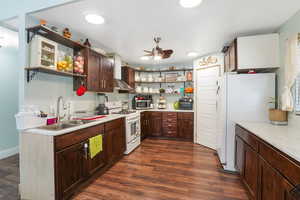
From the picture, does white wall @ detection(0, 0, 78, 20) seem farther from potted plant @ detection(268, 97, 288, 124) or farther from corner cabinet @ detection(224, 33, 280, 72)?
potted plant @ detection(268, 97, 288, 124)

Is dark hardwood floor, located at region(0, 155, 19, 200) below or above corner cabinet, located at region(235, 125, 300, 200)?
below


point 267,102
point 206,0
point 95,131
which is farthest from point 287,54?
point 95,131

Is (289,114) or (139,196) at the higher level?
(289,114)

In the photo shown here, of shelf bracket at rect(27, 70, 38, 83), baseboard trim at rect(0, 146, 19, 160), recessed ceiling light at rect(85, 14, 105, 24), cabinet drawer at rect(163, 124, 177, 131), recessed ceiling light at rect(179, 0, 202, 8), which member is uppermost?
recessed ceiling light at rect(85, 14, 105, 24)

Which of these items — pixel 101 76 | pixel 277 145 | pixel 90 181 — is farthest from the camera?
pixel 101 76

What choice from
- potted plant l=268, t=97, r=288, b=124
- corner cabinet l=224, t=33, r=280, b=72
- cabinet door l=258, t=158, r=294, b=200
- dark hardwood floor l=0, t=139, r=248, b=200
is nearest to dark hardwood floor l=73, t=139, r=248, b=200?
dark hardwood floor l=0, t=139, r=248, b=200

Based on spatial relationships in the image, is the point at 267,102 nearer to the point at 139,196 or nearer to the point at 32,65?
the point at 139,196

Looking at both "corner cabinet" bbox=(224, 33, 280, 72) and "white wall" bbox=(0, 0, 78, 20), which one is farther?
"corner cabinet" bbox=(224, 33, 280, 72)

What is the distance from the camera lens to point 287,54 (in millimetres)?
1944

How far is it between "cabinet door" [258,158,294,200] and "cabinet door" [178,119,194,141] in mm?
2556

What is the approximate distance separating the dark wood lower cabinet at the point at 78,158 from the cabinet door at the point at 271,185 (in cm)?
207

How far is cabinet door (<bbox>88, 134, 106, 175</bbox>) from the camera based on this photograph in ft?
6.62

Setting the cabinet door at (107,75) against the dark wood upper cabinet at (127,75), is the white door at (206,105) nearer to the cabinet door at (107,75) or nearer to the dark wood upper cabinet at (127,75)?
the dark wood upper cabinet at (127,75)

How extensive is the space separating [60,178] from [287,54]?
334 cm
